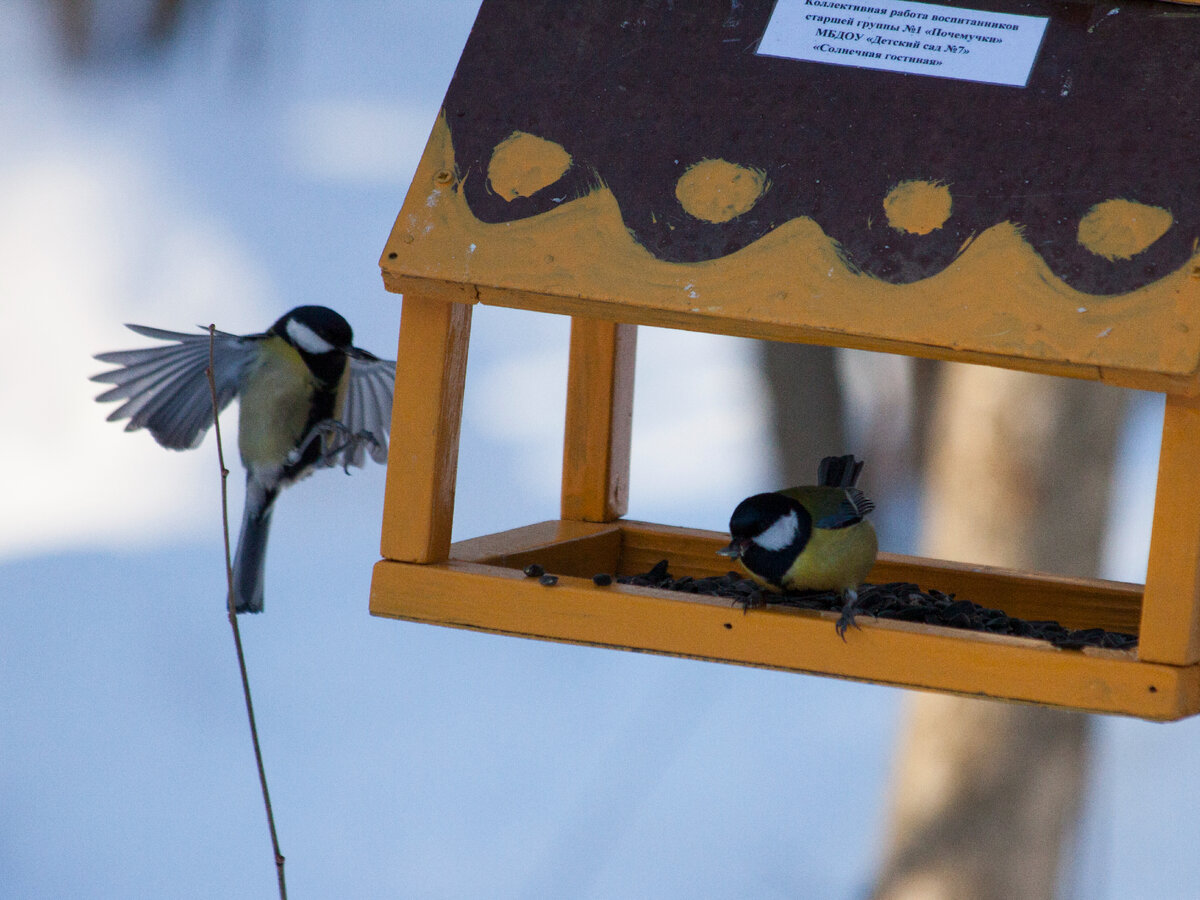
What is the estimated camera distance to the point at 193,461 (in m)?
4.78

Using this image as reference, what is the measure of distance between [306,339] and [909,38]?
3.58 ft

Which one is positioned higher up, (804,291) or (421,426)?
(804,291)

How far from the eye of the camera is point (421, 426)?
183cm

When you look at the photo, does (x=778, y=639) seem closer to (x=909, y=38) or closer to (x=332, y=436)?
(x=909, y=38)

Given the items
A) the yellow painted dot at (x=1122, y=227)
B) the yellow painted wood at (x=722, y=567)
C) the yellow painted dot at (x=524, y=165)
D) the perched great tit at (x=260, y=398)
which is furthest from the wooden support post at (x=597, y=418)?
the yellow painted dot at (x=1122, y=227)

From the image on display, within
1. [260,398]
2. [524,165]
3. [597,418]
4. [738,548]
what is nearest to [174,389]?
[260,398]

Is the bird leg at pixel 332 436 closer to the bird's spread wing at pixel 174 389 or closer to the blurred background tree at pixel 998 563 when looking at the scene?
the bird's spread wing at pixel 174 389

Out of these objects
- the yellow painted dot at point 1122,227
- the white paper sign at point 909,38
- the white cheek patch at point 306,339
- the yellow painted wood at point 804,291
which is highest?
the white paper sign at point 909,38

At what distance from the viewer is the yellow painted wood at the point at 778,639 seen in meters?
1.62

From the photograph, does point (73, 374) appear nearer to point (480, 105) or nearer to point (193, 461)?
point (193, 461)

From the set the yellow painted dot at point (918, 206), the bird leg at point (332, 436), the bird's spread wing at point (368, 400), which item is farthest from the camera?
the bird's spread wing at point (368, 400)

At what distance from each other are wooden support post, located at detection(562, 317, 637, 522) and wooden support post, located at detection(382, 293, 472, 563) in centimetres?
64

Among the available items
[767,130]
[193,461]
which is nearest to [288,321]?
[767,130]

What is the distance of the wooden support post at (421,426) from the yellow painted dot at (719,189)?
0.34 metres
